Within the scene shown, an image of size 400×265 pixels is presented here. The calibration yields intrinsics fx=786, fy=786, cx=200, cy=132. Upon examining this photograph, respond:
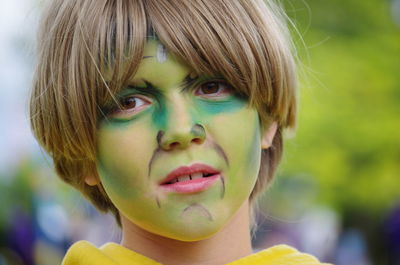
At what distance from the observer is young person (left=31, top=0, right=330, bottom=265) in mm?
2275

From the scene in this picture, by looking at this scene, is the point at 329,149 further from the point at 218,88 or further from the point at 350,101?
the point at 218,88

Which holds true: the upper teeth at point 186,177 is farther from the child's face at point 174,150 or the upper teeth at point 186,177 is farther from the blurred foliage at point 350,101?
the blurred foliage at point 350,101

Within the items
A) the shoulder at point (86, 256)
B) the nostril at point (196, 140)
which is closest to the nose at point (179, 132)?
the nostril at point (196, 140)

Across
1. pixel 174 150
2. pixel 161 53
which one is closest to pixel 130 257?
pixel 174 150

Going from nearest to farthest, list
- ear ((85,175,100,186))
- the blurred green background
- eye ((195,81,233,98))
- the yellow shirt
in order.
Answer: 1. eye ((195,81,233,98))
2. the yellow shirt
3. ear ((85,175,100,186))
4. the blurred green background

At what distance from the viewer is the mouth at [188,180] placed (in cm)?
226

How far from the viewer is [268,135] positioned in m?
2.60

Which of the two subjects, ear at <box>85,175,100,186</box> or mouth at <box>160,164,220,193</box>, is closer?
mouth at <box>160,164,220,193</box>

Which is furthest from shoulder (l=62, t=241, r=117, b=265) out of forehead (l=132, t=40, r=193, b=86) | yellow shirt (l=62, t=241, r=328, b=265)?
forehead (l=132, t=40, r=193, b=86)

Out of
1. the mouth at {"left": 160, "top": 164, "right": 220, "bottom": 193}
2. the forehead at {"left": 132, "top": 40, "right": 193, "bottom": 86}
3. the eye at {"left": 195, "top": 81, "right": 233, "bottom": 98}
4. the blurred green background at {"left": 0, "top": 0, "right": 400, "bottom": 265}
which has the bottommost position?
the blurred green background at {"left": 0, "top": 0, "right": 400, "bottom": 265}

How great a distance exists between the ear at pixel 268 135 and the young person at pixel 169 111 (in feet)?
0.16

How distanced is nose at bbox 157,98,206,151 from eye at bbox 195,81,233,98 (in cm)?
10

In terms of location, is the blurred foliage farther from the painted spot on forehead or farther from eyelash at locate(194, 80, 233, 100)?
the painted spot on forehead

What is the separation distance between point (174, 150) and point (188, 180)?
10cm
